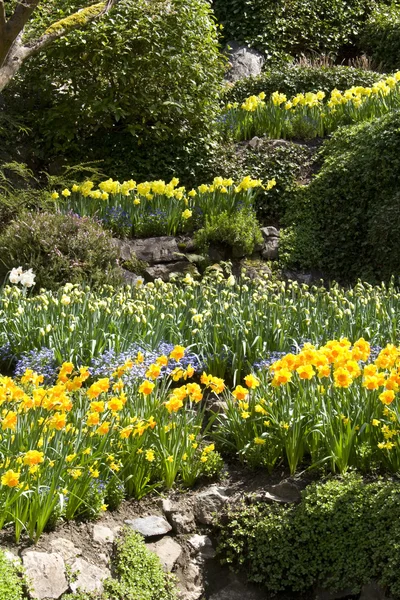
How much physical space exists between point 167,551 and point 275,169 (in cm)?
658

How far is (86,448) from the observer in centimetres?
386

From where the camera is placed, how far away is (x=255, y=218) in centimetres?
917

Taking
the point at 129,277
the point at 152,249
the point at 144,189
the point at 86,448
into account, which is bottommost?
the point at 129,277

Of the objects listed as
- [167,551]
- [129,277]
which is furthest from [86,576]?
[129,277]

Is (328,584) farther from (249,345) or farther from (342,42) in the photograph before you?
(342,42)

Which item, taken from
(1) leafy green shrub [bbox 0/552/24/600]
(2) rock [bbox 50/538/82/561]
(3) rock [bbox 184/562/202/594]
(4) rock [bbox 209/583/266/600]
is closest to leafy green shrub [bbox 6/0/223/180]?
(3) rock [bbox 184/562/202/594]

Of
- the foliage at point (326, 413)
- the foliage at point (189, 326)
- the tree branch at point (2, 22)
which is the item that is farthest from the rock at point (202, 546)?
the tree branch at point (2, 22)

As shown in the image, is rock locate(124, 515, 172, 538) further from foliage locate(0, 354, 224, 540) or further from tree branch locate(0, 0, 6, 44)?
tree branch locate(0, 0, 6, 44)

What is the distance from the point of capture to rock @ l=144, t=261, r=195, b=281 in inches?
325

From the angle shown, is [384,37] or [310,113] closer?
[310,113]

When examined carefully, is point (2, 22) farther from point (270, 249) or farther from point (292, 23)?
point (292, 23)

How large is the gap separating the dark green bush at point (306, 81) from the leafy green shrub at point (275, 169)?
2542 millimetres

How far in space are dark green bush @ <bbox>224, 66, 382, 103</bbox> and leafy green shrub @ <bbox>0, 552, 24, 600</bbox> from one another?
10.5 meters

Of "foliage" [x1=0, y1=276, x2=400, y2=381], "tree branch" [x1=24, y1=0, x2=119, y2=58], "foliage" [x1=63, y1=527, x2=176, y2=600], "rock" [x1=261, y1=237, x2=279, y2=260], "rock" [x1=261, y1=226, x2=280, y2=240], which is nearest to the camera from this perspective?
"foliage" [x1=63, y1=527, x2=176, y2=600]
